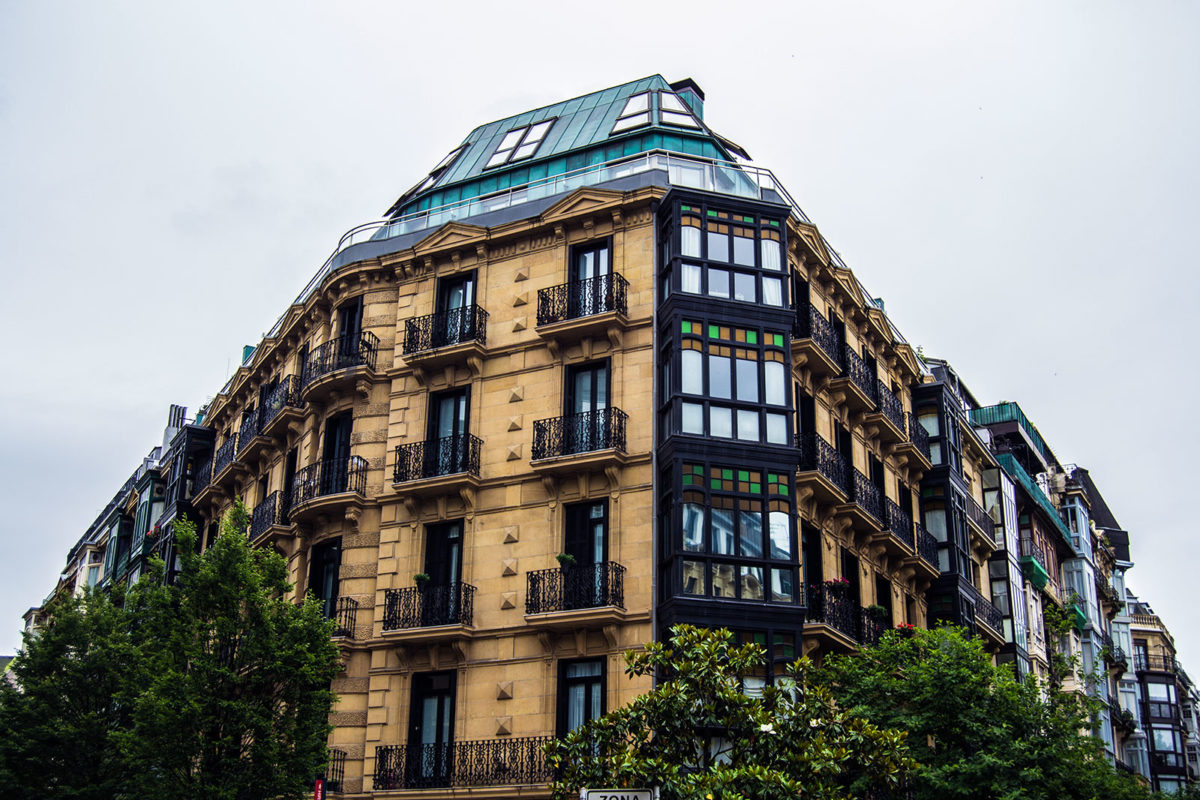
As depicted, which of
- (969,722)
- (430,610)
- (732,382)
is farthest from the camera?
(430,610)

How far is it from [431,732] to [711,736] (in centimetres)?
1034

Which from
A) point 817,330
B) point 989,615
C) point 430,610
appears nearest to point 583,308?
point 817,330

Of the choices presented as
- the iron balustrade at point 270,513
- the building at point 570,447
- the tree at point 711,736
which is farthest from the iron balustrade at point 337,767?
the tree at point 711,736

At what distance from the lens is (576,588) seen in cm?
2753

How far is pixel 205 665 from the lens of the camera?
82.8 ft

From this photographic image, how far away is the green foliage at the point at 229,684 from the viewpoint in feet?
81.5

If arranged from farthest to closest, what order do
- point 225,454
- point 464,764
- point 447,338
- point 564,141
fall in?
point 225,454 < point 564,141 < point 447,338 < point 464,764

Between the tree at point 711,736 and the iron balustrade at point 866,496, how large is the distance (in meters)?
12.2

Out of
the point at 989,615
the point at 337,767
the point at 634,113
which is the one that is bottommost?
the point at 337,767

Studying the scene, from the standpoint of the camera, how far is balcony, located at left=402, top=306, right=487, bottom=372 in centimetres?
3131

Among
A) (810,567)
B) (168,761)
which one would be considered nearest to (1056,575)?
(810,567)

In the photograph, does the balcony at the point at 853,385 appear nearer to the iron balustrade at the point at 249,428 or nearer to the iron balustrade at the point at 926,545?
the iron balustrade at the point at 926,545

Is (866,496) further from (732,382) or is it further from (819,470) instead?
(732,382)

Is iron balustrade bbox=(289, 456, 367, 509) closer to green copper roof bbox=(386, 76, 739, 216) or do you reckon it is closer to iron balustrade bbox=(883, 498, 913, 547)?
green copper roof bbox=(386, 76, 739, 216)
